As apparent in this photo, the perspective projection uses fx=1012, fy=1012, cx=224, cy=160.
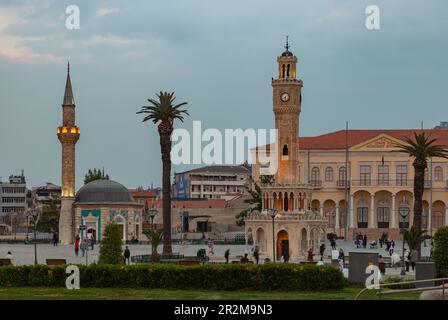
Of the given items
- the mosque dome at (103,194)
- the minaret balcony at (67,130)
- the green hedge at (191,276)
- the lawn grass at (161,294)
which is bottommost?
the lawn grass at (161,294)

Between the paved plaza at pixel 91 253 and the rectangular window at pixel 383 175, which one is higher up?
the rectangular window at pixel 383 175

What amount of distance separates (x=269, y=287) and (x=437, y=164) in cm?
7220

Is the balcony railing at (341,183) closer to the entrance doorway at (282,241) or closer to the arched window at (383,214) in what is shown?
the arched window at (383,214)

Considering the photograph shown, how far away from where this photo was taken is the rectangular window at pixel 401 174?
100 m

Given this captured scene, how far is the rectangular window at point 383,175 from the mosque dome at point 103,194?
24919 millimetres

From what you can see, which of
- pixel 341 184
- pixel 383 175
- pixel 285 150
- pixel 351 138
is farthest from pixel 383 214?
pixel 285 150

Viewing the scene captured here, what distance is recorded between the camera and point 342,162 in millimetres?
101875

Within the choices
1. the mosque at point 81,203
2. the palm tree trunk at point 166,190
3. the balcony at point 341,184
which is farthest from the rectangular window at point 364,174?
the palm tree trunk at point 166,190

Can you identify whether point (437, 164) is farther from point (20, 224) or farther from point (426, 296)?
point (426, 296)

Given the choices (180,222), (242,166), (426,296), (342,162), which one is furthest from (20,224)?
(426,296)

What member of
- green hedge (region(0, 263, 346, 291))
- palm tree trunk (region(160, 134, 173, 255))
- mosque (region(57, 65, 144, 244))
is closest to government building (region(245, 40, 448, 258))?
mosque (region(57, 65, 144, 244))

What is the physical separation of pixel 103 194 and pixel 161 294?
65332 millimetres
